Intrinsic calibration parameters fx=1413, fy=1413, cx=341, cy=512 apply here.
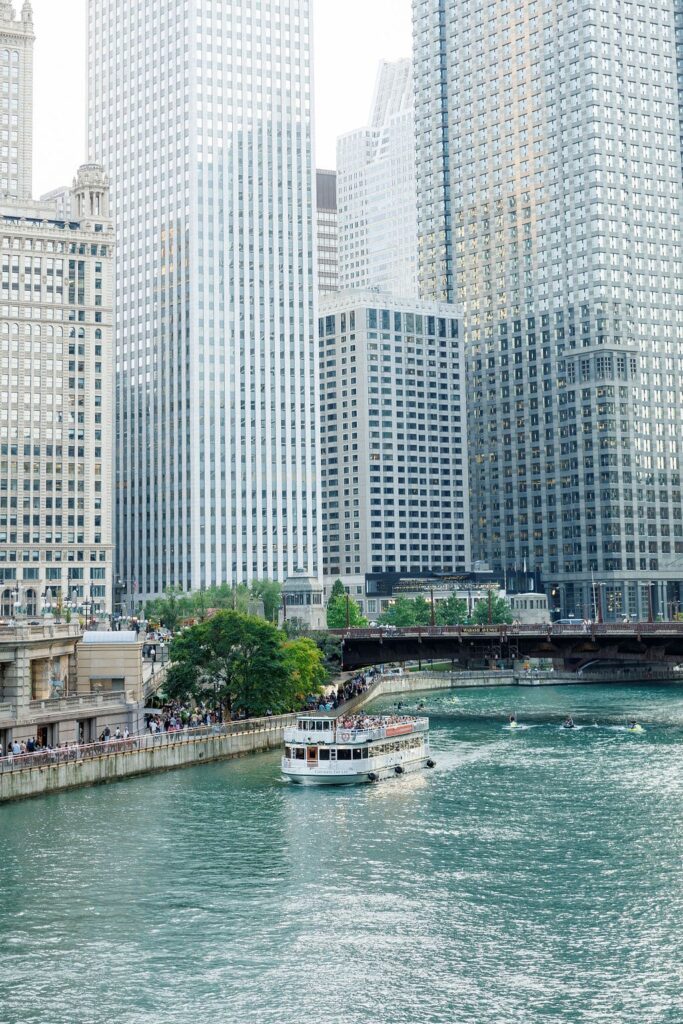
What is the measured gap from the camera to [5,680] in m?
108

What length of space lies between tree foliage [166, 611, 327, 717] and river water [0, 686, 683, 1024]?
19.3m

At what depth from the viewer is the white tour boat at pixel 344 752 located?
10900 centimetres

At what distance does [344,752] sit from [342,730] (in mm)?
2324

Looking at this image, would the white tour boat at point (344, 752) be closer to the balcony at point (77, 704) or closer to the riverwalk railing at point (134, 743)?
the riverwalk railing at point (134, 743)

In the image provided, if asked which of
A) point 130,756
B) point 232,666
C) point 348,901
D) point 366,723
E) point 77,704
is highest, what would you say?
point 232,666

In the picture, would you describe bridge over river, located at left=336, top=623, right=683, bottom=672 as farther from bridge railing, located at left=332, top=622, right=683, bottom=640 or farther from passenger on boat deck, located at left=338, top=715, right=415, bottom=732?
passenger on boat deck, located at left=338, top=715, right=415, bottom=732

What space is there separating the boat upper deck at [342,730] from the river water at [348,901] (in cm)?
402

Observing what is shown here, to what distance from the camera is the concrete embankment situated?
312ft

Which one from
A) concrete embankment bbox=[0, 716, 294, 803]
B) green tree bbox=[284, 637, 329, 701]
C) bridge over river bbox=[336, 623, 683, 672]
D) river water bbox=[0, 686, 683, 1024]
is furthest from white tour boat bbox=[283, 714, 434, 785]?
bridge over river bbox=[336, 623, 683, 672]

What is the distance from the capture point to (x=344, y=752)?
111 metres

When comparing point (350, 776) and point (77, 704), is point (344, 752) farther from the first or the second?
point (77, 704)

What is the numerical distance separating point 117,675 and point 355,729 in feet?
76.7

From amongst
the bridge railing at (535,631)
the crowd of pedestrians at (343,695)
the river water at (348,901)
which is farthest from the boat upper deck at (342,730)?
the bridge railing at (535,631)

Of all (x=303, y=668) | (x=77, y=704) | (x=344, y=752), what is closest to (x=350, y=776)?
(x=344, y=752)
